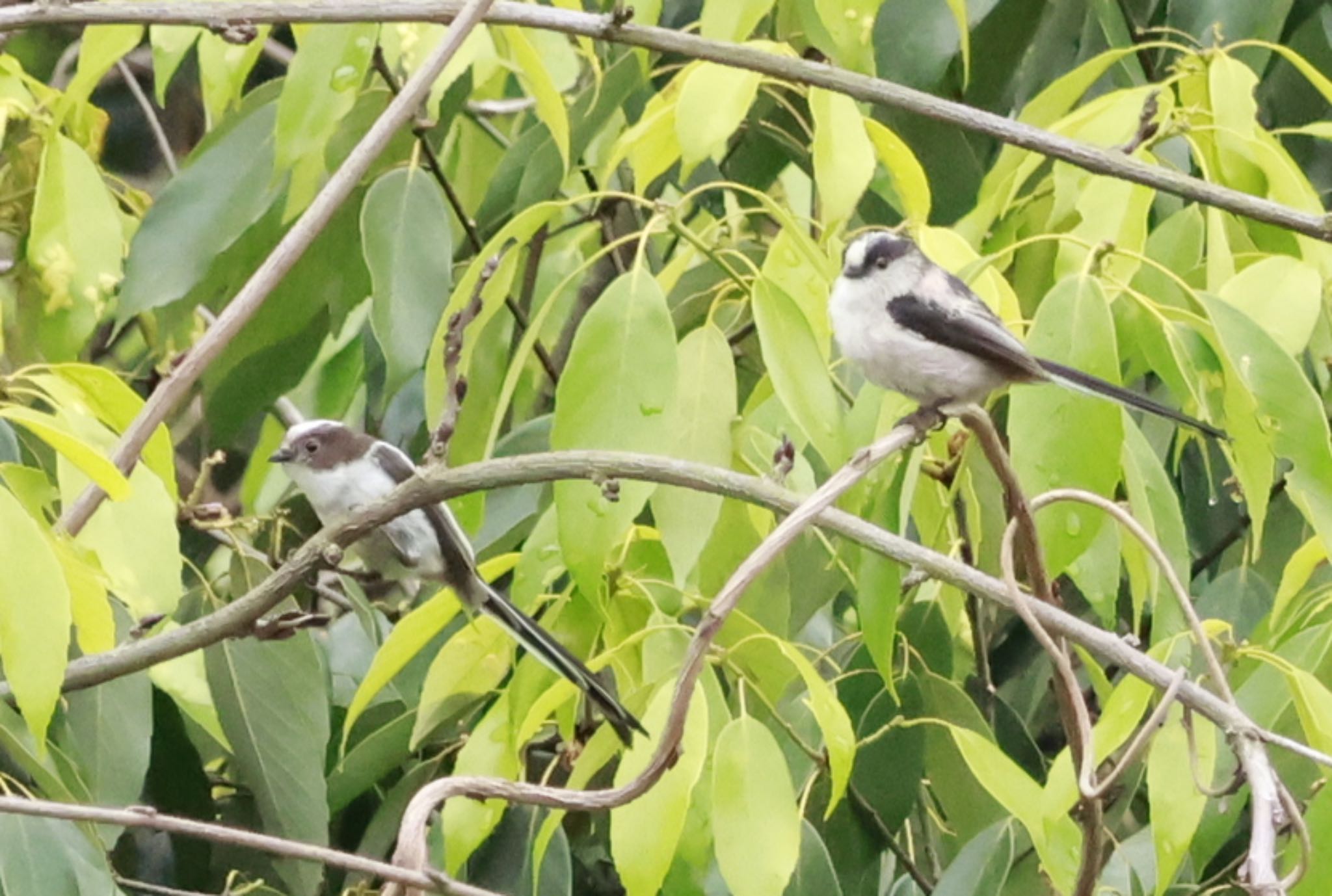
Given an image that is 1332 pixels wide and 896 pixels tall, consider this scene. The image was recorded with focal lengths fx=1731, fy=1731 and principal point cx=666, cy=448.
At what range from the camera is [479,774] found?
1.68 meters

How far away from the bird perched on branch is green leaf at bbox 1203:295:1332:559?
0.80 metres

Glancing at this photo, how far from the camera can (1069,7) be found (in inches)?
99.4

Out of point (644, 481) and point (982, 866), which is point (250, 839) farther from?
point (982, 866)

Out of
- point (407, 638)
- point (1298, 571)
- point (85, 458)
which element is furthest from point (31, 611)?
point (1298, 571)

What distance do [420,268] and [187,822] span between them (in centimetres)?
81

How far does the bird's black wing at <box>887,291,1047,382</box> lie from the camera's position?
182 centimetres

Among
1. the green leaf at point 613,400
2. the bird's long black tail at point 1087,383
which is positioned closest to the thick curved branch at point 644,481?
the green leaf at point 613,400

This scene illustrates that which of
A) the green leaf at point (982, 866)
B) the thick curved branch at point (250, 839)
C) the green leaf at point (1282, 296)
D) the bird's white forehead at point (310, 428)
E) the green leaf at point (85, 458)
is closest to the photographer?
the thick curved branch at point (250, 839)

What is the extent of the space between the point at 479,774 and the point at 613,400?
0.41 m

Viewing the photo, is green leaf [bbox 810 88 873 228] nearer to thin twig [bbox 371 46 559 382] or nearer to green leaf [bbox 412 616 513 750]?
thin twig [bbox 371 46 559 382]

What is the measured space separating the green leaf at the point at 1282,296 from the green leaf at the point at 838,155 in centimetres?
37

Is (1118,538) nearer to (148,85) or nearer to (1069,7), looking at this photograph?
(1069,7)

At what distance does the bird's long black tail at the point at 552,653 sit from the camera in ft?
5.42

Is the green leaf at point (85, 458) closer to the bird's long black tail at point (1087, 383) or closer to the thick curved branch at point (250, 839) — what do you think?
the thick curved branch at point (250, 839)
